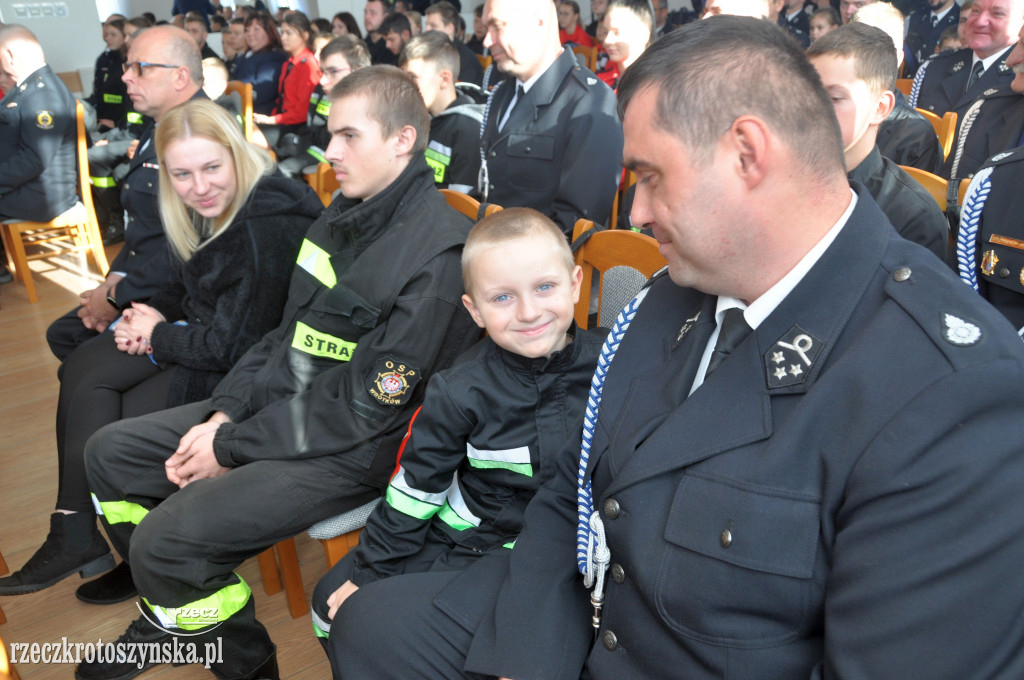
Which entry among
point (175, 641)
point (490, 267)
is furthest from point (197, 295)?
point (490, 267)

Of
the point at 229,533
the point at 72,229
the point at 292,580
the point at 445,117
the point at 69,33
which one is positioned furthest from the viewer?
the point at 69,33

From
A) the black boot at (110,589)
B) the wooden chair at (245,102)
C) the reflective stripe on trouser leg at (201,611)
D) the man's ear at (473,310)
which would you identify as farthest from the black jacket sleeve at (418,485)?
the wooden chair at (245,102)

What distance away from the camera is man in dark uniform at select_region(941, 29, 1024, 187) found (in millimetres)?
2320

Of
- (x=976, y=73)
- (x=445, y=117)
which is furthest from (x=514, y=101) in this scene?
(x=976, y=73)

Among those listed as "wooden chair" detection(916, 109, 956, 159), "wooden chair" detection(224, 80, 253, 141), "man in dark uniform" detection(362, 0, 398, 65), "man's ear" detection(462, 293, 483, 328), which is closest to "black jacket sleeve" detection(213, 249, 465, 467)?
"man's ear" detection(462, 293, 483, 328)

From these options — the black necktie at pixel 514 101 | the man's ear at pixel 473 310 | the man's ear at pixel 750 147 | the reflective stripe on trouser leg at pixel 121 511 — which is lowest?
the reflective stripe on trouser leg at pixel 121 511

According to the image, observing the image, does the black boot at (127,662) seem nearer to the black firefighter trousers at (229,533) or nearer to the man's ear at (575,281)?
the black firefighter trousers at (229,533)

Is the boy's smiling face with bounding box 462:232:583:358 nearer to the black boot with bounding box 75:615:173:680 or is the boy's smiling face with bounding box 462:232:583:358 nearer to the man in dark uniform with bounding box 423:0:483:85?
the black boot with bounding box 75:615:173:680

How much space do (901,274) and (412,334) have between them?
100 centimetres

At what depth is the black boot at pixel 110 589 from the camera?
2.03m

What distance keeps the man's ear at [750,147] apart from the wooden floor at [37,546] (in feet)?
4.96

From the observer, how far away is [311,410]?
1662 mm

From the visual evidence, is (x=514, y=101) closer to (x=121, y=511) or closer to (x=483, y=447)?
(x=483, y=447)

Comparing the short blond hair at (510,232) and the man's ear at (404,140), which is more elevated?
the man's ear at (404,140)
